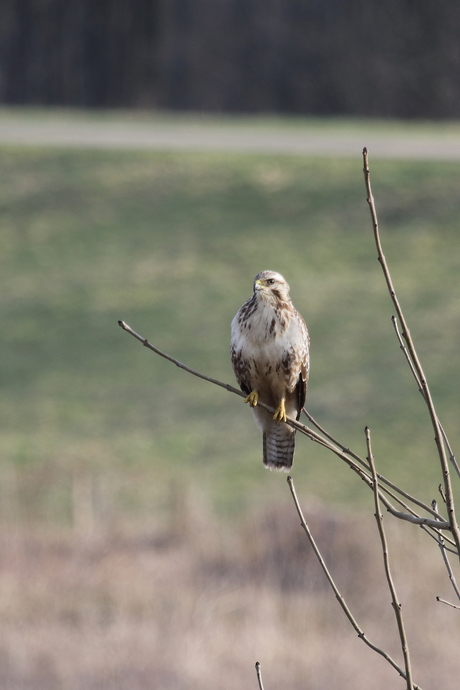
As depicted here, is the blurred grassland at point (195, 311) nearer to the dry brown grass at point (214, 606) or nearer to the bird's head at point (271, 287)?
the dry brown grass at point (214, 606)

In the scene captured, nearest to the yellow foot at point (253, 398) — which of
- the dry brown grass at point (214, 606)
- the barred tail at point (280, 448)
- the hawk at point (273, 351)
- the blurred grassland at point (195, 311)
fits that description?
the hawk at point (273, 351)

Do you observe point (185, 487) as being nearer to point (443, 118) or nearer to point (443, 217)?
point (443, 217)

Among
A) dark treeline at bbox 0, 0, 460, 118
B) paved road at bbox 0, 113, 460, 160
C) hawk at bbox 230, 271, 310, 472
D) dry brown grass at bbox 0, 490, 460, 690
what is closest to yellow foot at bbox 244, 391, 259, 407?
hawk at bbox 230, 271, 310, 472

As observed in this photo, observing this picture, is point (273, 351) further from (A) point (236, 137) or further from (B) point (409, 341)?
(A) point (236, 137)

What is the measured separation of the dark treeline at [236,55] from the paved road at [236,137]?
3141 mm

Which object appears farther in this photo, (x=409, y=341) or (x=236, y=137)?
(x=236, y=137)

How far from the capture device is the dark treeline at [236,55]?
84.8ft

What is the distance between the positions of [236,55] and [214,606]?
66.9 ft

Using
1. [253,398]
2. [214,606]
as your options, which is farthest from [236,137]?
[253,398]

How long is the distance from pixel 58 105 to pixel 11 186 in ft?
29.6

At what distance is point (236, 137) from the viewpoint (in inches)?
789

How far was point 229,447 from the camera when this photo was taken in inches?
457

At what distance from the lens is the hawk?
3.27 m

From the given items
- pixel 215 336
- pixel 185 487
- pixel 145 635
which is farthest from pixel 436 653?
pixel 215 336
